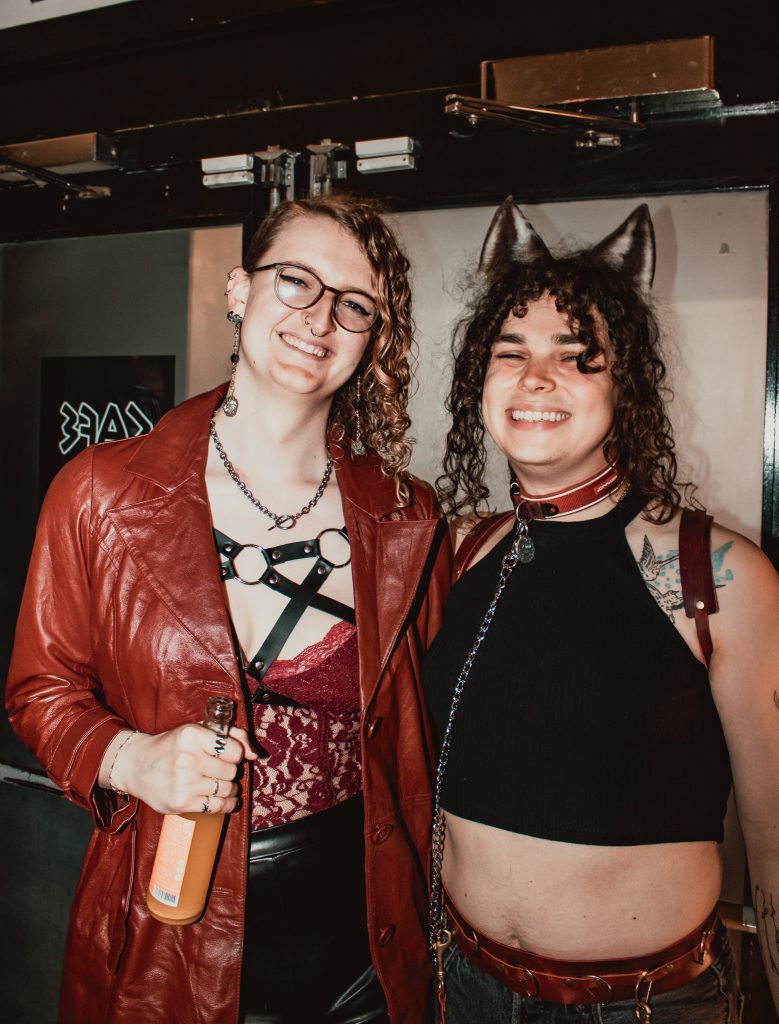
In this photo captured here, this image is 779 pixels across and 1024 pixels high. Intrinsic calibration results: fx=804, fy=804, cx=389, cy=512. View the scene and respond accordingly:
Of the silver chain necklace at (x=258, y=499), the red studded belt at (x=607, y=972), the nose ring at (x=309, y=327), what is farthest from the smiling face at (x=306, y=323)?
the red studded belt at (x=607, y=972)

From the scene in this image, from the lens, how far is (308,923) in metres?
1.73

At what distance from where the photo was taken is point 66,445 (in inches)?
126

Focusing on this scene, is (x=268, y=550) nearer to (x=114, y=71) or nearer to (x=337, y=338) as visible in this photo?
(x=337, y=338)

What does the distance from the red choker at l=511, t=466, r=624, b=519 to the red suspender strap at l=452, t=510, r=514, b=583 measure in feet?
0.62

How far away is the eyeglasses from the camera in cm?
185

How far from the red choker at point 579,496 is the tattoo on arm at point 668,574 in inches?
6.5

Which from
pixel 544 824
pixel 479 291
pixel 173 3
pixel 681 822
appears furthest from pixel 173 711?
pixel 173 3

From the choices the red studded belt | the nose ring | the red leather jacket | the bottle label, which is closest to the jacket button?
the red leather jacket

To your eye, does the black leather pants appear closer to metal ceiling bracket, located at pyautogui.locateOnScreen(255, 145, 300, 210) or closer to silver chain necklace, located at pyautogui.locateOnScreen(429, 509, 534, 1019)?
silver chain necklace, located at pyautogui.locateOnScreen(429, 509, 534, 1019)

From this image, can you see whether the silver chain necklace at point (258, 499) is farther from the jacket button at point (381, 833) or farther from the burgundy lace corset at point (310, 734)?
the jacket button at point (381, 833)

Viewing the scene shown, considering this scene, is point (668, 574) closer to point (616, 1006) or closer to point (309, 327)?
point (616, 1006)

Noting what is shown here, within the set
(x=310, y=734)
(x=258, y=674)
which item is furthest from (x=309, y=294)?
(x=310, y=734)

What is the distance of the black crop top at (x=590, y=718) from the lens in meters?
1.57

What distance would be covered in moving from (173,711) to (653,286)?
1728 mm
